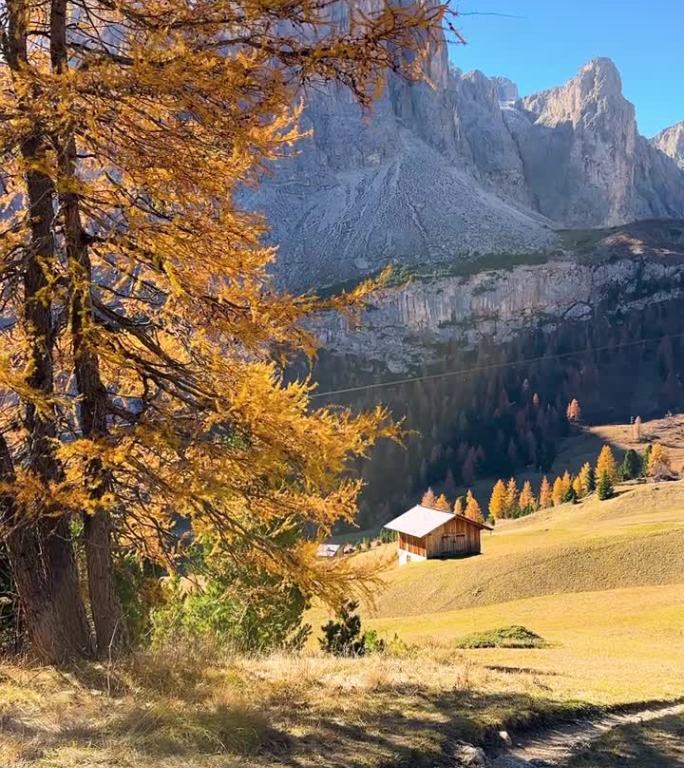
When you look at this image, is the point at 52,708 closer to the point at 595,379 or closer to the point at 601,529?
the point at 601,529

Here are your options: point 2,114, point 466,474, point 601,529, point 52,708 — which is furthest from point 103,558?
point 466,474

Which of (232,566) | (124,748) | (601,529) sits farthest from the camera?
(601,529)

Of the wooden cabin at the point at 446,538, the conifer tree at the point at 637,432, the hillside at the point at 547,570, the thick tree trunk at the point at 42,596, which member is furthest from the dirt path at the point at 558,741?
the conifer tree at the point at 637,432

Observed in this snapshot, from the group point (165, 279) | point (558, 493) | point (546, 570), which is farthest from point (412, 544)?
point (165, 279)

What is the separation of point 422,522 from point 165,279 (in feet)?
194

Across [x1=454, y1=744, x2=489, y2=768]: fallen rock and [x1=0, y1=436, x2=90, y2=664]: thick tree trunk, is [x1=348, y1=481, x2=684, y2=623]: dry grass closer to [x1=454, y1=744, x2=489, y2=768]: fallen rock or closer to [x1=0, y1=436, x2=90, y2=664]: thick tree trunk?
[x1=0, y1=436, x2=90, y2=664]: thick tree trunk

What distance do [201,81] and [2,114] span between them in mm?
1825

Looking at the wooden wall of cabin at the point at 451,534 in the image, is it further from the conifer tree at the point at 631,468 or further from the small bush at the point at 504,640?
the conifer tree at the point at 631,468

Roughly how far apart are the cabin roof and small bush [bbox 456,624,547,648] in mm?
34990

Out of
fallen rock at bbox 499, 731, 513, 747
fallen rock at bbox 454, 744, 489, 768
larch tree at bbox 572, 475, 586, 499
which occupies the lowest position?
larch tree at bbox 572, 475, 586, 499

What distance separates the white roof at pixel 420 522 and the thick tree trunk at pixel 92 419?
55.2 m

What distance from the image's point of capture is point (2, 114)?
6379 millimetres

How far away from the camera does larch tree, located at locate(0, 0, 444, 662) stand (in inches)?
251

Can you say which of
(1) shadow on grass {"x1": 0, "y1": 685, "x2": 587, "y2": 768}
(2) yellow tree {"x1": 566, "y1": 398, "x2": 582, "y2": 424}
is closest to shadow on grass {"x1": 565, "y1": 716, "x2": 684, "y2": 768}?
(1) shadow on grass {"x1": 0, "y1": 685, "x2": 587, "y2": 768}
